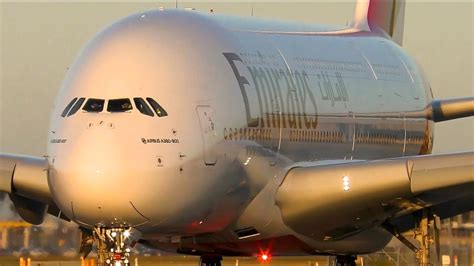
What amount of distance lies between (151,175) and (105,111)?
1.45 meters

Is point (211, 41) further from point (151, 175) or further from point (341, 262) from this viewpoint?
point (341, 262)

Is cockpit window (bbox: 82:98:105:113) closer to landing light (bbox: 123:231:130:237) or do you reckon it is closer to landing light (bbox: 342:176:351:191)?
landing light (bbox: 123:231:130:237)

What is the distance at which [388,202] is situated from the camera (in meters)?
34.9

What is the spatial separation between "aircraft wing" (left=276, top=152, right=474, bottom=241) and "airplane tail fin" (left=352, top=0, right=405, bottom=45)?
1123cm

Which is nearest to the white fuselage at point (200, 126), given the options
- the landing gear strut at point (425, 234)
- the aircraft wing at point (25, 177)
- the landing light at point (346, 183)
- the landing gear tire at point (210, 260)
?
the landing light at point (346, 183)

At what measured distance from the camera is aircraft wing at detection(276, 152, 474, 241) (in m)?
33.7

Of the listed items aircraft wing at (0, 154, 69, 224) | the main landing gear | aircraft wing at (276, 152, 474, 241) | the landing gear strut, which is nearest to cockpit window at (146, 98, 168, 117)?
the main landing gear

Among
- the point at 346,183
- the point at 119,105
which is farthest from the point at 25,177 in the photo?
the point at 346,183

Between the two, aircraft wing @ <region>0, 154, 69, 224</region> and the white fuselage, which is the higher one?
the white fuselage

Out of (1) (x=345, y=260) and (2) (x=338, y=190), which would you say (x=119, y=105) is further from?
(1) (x=345, y=260)

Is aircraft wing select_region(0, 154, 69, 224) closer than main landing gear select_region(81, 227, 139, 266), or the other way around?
main landing gear select_region(81, 227, 139, 266)

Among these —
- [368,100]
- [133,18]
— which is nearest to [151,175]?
[133,18]

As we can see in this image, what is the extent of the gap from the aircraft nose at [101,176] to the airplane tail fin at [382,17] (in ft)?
54.7

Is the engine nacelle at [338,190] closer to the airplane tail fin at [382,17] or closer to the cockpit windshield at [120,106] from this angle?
the cockpit windshield at [120,106]
